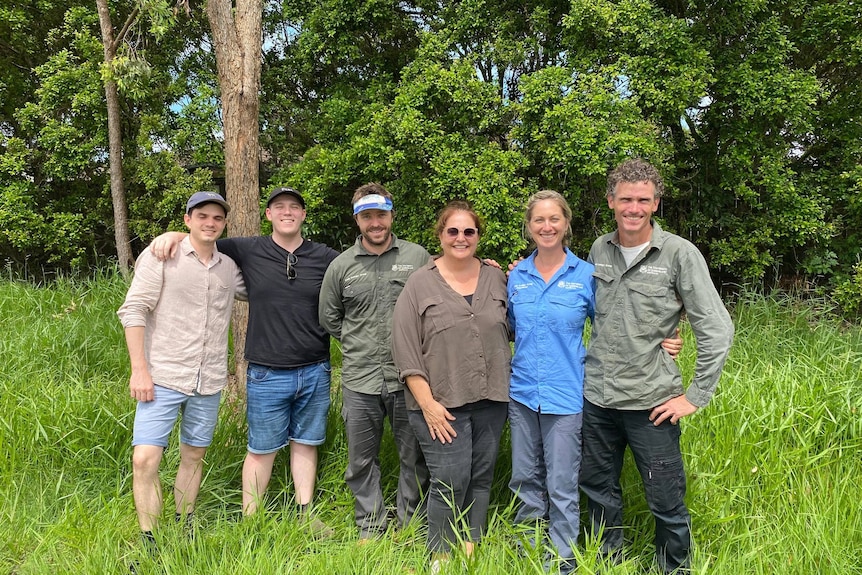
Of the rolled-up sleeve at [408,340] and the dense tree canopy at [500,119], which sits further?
the dense tree canopy at [500,119]

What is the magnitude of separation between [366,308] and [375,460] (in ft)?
3.06

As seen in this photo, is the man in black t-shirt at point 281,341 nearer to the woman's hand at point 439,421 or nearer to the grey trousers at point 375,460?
the grey trousers at point 375,460

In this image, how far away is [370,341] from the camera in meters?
3.05

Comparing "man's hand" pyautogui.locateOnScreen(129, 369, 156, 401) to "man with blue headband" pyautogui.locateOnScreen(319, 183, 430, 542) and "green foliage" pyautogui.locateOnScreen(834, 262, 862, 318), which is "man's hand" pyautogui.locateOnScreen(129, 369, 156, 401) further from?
"green foliage" pyautogui.locateOnScreen(834, 262, 862, 318)

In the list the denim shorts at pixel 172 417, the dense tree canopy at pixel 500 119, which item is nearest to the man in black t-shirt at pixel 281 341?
the denim shorts at pixel 172 417

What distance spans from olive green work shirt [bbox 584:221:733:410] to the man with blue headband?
1083 millimetres

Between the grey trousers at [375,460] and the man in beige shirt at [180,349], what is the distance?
803mm

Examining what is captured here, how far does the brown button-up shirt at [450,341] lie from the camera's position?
8.64 ft

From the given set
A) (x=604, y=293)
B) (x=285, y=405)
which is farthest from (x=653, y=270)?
(x=285, y=405)

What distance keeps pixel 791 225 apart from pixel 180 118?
10.0 metres

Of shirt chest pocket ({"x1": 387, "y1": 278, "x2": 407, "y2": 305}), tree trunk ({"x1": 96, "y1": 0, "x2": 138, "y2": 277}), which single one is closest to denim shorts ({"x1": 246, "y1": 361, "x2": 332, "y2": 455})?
shirt chest pocket ({"x1": 387, "y1": 278, "x2": 407, "y2": 305})

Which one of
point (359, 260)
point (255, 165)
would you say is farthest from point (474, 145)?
point (359, 260)

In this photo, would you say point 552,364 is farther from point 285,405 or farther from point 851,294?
point 851,294

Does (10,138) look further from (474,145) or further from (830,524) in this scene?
(830,524)
